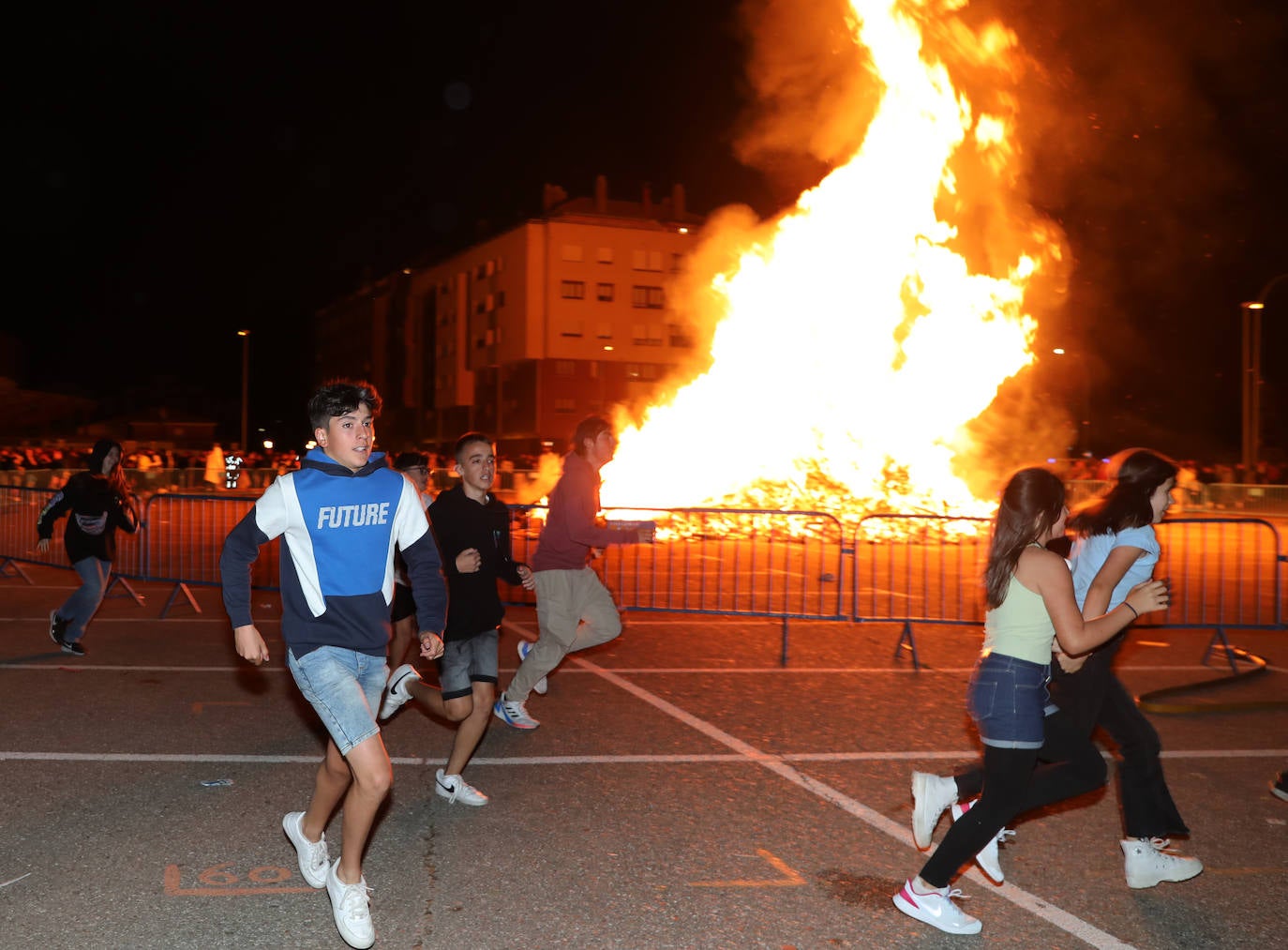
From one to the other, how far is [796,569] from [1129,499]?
11.5 metres

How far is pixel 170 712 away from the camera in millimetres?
7074

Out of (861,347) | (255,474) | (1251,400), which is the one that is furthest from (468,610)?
(255,474)

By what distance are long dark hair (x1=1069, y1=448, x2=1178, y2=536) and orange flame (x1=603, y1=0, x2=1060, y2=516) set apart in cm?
1614

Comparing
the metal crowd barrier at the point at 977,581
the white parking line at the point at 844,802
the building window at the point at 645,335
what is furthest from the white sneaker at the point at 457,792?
the building window at the point at 645,335

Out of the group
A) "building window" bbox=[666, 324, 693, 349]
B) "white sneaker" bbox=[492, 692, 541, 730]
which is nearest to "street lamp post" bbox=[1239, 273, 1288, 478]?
"white sneaker" bbox=[492, 692, 541, 730]

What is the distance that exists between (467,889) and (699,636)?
6.35 metres

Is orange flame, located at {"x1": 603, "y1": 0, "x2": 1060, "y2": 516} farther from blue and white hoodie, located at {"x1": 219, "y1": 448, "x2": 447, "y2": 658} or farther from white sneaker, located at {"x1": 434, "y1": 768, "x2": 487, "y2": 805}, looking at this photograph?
blue and white hoodie, located at {"x1": 219, "y1": 448, "x2": 447, "y2": 658}

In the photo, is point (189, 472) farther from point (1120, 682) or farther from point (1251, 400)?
point (1120, 682)

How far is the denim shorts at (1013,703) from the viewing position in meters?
3.99

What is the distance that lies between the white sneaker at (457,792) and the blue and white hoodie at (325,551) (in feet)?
4.97

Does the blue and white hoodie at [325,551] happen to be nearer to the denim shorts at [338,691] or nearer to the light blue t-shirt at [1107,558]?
the denim shorts at [338,691]

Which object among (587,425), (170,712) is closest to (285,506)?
(587,425)

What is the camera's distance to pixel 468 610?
5594 mm

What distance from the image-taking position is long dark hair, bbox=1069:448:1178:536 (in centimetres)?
465
